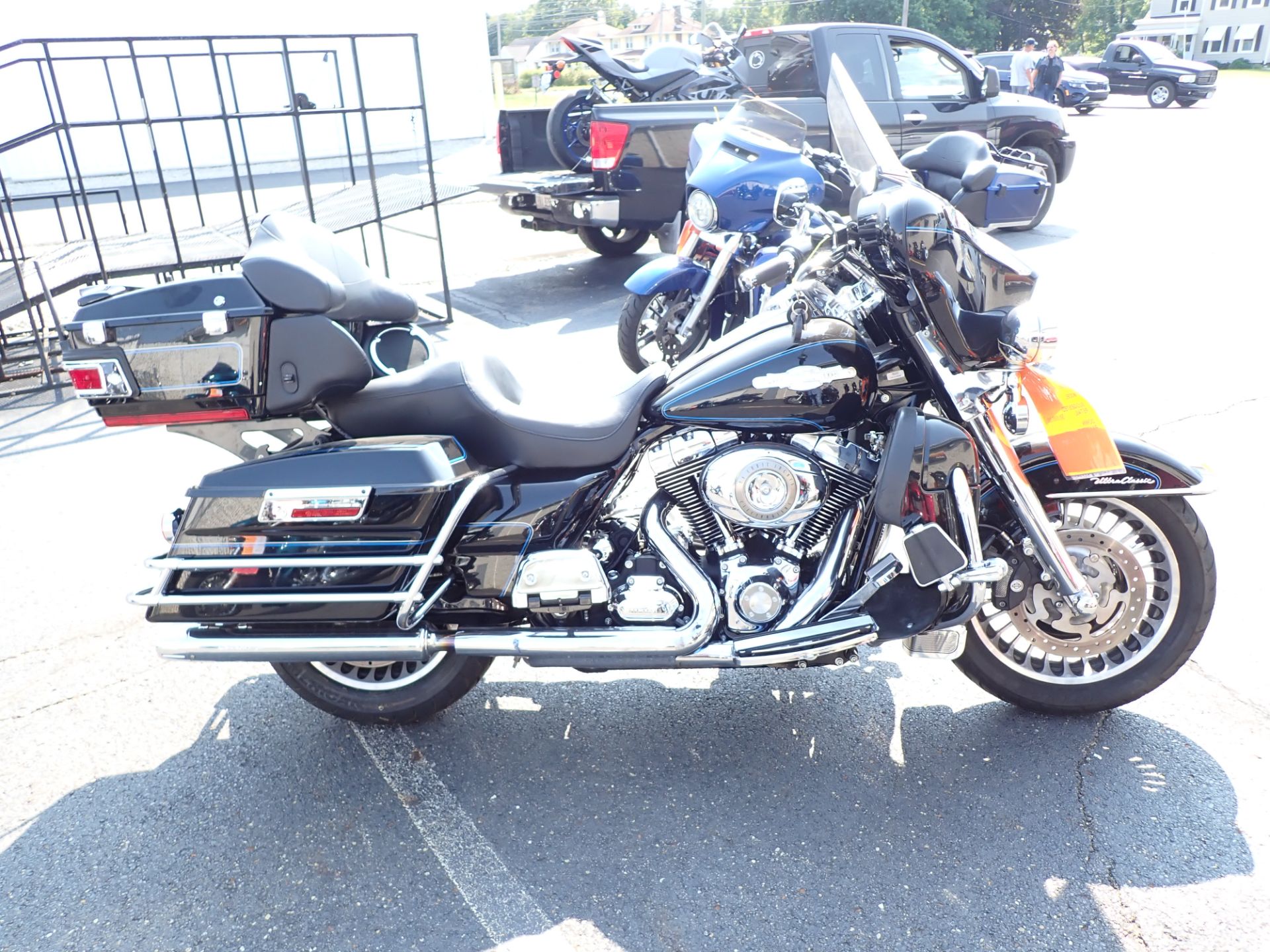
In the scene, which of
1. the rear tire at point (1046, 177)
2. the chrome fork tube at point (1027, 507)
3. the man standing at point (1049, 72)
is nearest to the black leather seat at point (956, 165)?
the chrome fork tube at point (1027, 507)

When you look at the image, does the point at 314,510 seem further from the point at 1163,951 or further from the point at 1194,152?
the point at 1194,152

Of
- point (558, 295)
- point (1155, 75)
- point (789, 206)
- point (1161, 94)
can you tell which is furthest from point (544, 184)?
point (1155, 75)

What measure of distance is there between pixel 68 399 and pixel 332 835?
4925 millimetres

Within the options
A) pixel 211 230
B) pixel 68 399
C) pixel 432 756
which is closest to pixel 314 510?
pixel 432 756

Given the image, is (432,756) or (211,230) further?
(211,230)

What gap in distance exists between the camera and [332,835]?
2740 millimetres

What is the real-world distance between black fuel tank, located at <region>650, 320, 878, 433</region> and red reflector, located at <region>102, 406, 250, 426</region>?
1176 mm

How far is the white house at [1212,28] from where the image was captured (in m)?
50.4

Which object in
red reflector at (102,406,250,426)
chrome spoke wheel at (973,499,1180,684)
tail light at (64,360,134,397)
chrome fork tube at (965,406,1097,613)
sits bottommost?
chrome spoke wheel at (973,499,1180,684)

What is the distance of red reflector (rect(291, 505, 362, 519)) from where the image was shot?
2.62m

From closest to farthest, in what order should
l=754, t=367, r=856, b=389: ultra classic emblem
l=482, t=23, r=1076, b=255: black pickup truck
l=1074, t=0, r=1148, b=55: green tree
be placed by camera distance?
l=754, t=367, r=856, b=389: ultra classic emblem
l=482, t=23, r=1076, b=255: black pickup truck
l=1074, t=0, r=1148, b=55: green tree

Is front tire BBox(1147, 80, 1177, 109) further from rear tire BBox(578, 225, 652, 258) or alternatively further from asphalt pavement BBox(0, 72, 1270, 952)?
asphalt pavement BBox(0, 72, 1270, 952)

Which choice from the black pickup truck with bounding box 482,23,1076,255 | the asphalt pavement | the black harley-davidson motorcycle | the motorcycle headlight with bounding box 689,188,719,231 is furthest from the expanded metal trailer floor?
the black harley-davidson motorcycle

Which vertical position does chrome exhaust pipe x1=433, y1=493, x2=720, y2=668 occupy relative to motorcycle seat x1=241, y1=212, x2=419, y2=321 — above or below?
below
